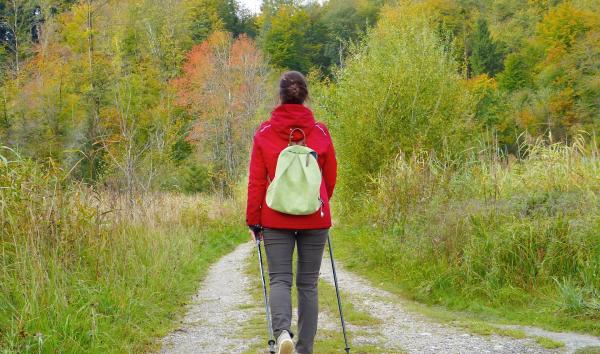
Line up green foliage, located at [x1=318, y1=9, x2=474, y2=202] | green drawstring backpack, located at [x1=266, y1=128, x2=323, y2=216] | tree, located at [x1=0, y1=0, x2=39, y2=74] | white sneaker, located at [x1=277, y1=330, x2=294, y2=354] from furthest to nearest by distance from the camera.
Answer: tree, located at [x1=0, y1=0, x2=39, y2=74]
green foliage, located at [x1=318, y1=9, x2=474, y2=202]
green drawstring backpack, located at [x1=266, y1=128, x2=323, y2=216]
white sneaker, located at [x1=277, y1=330, x2=294, y2=354]

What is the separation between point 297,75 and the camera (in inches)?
172

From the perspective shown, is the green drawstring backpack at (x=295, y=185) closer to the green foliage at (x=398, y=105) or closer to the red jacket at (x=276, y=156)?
the red jacket at (x=276, y=156)

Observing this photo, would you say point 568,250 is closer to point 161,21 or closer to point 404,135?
point 404,135

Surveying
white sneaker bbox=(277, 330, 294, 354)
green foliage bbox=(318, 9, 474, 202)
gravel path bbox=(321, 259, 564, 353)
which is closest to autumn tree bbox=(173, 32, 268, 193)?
green foliage bbox=(318, 9, 474, 202)

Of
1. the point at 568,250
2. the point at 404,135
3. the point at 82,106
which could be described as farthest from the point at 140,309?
the point at 82,106

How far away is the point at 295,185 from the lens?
13.3ft

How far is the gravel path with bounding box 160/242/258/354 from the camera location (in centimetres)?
541

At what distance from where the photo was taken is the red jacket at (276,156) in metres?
4.13

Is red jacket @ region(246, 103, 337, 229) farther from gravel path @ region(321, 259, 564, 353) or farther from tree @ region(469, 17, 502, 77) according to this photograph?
tree @ region(469, 17, 502, 77)

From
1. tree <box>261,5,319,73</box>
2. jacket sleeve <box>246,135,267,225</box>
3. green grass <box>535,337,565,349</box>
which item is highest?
tree <box>261,5,319,73</box>

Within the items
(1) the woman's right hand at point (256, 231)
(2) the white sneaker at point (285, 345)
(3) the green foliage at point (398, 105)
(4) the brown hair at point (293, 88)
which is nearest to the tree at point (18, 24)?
(3) the green foliage at point (398, 105)

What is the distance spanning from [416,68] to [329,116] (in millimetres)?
3892

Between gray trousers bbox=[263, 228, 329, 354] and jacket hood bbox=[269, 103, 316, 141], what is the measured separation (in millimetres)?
714

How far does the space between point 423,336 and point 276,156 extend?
274 centimetres
